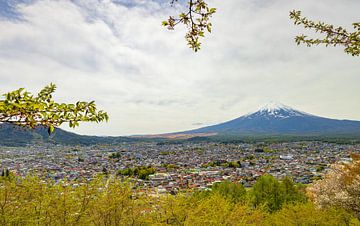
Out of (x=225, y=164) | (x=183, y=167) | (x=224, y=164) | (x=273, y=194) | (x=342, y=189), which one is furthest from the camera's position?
(x=224, y=164)

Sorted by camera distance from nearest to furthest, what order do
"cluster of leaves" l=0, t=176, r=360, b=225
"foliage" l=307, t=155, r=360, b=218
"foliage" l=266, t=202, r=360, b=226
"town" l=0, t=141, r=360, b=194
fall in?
"cluster of leaves" l=0, t=176, r=360, b=225 → "foliage" l=307, t=155, r=360, b=218 → "foliage" l=266, t=202, r=360, b=226 → "town" l=0, t=141, r=360, b=194

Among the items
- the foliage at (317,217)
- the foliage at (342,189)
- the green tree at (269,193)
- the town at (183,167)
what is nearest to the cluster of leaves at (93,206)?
the foliage at (317,217)

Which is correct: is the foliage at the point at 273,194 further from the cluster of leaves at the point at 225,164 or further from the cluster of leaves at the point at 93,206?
the cluster of leaves at the point at 225,164

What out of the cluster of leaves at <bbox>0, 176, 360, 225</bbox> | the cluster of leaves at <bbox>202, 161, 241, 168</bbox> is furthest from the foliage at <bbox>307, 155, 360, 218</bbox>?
the cluster of leaves at <bbox>202, 161, 241, 168</bbox>

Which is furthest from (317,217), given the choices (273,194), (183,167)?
(183,167)

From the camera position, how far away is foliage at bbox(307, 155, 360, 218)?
15.9 m

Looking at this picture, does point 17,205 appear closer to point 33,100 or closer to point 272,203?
point 33,100

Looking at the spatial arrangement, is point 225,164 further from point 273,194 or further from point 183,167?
point 273,194

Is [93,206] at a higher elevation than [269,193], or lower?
higher

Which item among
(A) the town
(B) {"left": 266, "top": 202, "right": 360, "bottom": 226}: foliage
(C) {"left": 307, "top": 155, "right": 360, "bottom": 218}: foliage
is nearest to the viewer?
(C) {"left": 307, "top": 155, "right": 360, "bottom": 218}: foliage

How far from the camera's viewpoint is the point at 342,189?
16.8 meters

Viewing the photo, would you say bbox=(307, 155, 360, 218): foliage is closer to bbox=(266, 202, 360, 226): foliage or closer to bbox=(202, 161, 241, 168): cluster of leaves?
bbox=(266, 202, 360, 226): foliage

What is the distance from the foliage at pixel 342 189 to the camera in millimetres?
15891

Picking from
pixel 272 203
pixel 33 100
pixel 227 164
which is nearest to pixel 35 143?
pixel 227 164
